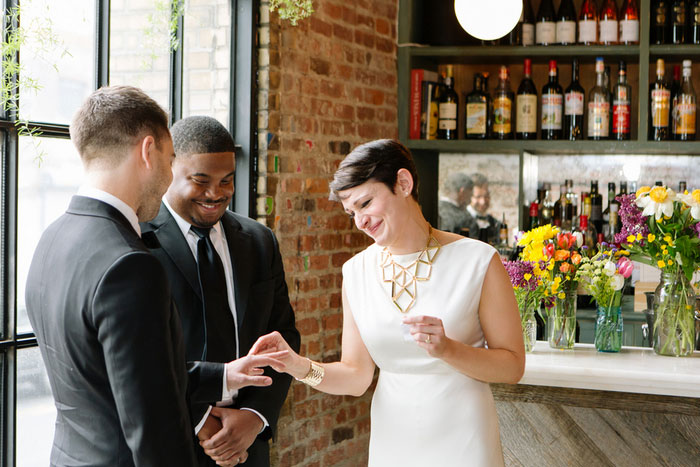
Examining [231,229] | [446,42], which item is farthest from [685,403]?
[446,42]

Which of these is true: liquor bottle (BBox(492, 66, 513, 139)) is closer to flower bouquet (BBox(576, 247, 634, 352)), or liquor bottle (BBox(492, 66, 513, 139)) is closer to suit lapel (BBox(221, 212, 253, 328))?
flower bouquet (BBox(576, 247, 634, 352))

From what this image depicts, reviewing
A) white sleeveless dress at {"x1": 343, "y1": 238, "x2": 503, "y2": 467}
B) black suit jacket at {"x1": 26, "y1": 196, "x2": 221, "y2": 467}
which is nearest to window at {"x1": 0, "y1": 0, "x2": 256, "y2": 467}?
black suit jacket at {"x1": 26, "y1": 196, "x2": 221, "y2": 467}

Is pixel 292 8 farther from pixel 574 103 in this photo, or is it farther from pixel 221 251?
pixel 574 103

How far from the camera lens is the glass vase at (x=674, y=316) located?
2.53 meters

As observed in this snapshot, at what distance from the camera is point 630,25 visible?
3.84 meters

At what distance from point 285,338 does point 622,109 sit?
2.40m

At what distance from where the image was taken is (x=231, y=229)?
7.28 feet

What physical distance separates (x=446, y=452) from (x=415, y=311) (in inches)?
13.8

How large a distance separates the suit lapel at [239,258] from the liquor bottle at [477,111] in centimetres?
214

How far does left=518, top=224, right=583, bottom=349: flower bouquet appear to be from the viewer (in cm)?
257

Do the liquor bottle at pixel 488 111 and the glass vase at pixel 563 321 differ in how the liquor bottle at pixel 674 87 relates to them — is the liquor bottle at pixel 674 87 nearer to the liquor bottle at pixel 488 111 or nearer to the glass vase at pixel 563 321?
the liquor bottle at pixel 488 111

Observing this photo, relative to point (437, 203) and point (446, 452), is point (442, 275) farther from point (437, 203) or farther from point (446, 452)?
point (437, 203)

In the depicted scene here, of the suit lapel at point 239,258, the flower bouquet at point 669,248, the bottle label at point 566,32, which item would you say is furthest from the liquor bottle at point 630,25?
the suit lapel at point 239,258

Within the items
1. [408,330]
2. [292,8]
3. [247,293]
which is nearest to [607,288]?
[408,330]
